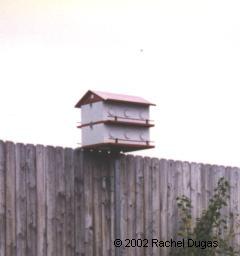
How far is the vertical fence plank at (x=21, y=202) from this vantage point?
24.0 ft

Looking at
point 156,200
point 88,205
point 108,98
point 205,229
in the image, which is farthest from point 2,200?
point 205,229

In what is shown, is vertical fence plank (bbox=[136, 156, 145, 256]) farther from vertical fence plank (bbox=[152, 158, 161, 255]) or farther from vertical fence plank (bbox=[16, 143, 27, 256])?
vertical fence plank (bbox=[16, 143, 27, 256])

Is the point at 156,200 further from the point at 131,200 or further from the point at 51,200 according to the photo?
the point at 51,200

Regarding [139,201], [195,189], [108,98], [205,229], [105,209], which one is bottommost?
[205,229]

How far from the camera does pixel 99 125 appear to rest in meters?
7.93

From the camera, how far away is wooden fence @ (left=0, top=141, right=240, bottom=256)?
7348 millimetres

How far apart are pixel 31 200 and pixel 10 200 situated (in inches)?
→ 10.0

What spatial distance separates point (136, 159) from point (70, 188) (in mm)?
1074

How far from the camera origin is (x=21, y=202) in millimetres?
7387

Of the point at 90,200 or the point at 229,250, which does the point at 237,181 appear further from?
the point at 90,200

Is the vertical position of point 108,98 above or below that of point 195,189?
above

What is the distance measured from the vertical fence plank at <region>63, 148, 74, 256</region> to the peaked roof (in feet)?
1.82

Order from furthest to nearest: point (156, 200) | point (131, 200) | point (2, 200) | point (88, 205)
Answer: point (156, 200) → point (131, 200) → point (88, 205) → point (2, 200)

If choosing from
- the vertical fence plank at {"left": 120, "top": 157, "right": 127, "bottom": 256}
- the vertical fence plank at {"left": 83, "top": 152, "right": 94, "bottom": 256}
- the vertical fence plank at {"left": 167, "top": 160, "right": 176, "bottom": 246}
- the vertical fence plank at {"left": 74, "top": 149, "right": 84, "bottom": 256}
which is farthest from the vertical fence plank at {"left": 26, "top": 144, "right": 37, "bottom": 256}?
the vertical fence plank at {"left": 167, "top": 160, "right": 176, "bottom": 246}
